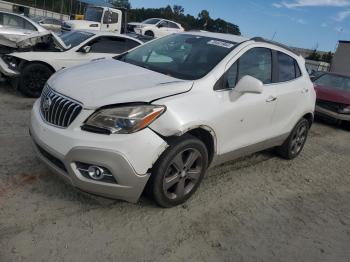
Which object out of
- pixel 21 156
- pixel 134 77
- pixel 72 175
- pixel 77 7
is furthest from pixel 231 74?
pixel 77 7

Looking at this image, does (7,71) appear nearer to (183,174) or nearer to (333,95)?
(183,174)

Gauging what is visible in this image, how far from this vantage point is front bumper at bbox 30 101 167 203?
3.25 metres

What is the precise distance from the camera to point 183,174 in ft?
12.4

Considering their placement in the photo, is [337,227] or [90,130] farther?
[337,227]

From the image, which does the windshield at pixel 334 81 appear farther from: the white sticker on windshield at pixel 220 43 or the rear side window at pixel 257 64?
the white sticker on windshield at pixel 220 43

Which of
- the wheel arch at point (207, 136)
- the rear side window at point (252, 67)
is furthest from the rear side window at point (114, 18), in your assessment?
the wheel arch at point (207, 136)

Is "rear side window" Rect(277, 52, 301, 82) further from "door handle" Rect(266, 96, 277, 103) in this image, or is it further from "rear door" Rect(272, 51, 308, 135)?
"door handle" Rect(266, 96, 277, 103)

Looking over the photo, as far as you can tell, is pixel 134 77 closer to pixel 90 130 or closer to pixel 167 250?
pixel 90 130

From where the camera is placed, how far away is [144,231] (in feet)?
11.2

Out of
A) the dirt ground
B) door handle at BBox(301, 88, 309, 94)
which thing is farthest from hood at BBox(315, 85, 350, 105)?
the dirt ground

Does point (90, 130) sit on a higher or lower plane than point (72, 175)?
higher

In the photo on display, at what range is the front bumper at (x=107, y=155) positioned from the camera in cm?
325

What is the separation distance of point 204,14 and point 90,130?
56988 mm

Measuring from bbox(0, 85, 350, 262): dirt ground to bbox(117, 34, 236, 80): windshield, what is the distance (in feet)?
4.41
